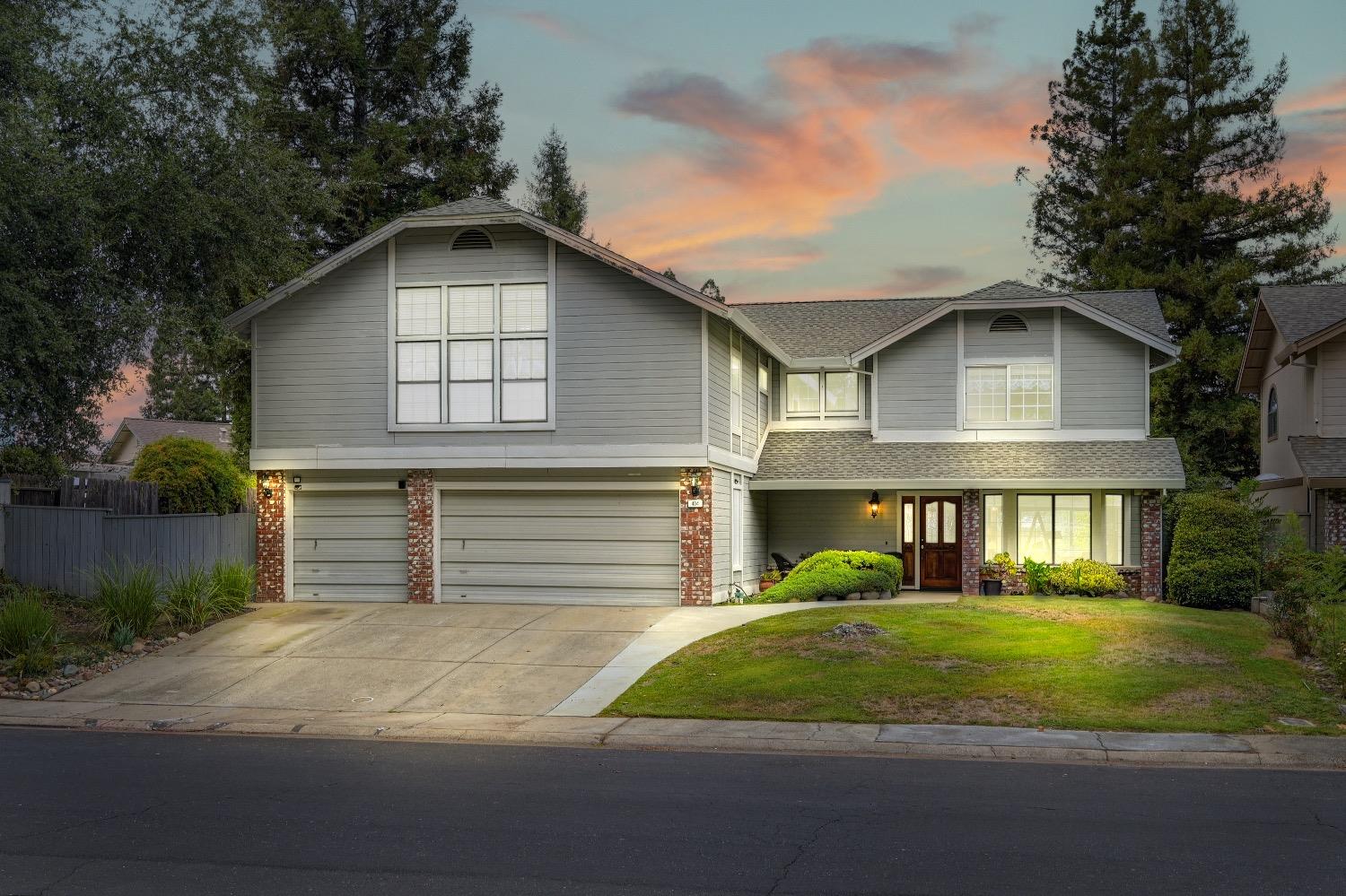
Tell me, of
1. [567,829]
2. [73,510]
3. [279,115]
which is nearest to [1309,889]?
[567,829]

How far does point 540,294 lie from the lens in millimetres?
23625

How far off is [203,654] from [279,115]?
86.4ft

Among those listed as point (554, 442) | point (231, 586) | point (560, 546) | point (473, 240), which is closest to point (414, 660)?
point (231, 586)

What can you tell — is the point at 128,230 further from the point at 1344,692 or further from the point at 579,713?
the point at 1344,692

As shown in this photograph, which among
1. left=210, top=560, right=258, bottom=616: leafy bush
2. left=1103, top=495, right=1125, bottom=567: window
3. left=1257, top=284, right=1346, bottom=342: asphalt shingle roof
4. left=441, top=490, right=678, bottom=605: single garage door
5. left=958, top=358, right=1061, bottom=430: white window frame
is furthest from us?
left=1257, top=284, right=1346, bottom=342: asphalt shingle roof

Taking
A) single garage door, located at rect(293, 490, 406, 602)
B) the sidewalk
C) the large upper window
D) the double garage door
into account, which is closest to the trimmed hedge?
the double garage door

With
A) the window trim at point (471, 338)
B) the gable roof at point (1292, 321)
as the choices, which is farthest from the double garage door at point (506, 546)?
the gable roof at point (1292, 321)

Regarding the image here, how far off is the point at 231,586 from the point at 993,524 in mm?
16272

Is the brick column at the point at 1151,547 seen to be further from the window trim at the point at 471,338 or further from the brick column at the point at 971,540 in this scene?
the window trim at the point at 471,338

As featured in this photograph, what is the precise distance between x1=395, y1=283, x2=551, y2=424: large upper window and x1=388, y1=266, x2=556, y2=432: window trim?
24 millimetres

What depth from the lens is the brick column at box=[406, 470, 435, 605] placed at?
24.0 metres

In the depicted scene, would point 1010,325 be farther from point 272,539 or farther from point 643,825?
point 643,825

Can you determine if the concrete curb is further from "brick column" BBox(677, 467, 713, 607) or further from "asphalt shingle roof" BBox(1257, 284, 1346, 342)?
"asphalt shingle roof" BBox(1257, 284, 1346, 342)

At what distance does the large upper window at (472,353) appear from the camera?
23.6 meters
